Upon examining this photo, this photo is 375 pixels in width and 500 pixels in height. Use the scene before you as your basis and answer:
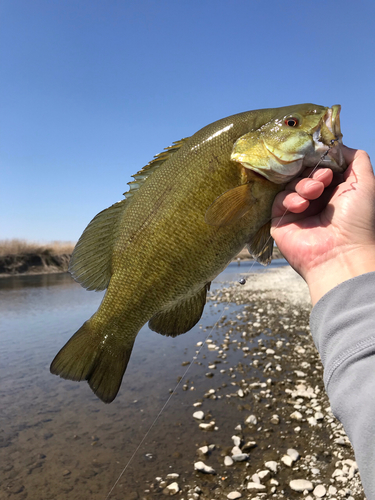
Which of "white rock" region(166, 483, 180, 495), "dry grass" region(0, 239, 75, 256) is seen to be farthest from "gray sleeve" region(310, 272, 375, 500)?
"dry grass" region(0, 239, 75, 256)

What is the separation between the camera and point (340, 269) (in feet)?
6.00

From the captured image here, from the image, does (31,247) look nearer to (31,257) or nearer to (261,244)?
(31,257)

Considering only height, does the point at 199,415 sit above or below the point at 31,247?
below

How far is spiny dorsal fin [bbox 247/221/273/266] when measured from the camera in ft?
8.07

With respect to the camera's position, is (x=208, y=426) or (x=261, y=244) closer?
(x=261, y=244)

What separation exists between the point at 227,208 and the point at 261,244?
0.52 m

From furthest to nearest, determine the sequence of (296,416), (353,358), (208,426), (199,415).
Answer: (199,415) < (296,416) < (208,426) < (353,358)

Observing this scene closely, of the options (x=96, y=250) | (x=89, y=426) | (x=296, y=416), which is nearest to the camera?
(x=96, y=250)

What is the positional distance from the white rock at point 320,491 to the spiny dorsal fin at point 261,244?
2.83 m

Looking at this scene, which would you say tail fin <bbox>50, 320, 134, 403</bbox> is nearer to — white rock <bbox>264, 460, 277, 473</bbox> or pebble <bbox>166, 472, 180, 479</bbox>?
pebble <bbox>166, 472, 180, 479</bbox>

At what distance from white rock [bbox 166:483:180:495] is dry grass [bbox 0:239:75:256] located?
32.6m

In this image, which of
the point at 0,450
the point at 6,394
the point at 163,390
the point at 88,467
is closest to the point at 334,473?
the point at 88,467

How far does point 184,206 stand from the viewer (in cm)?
223

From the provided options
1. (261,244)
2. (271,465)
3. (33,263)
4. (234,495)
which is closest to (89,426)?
(234,495)
